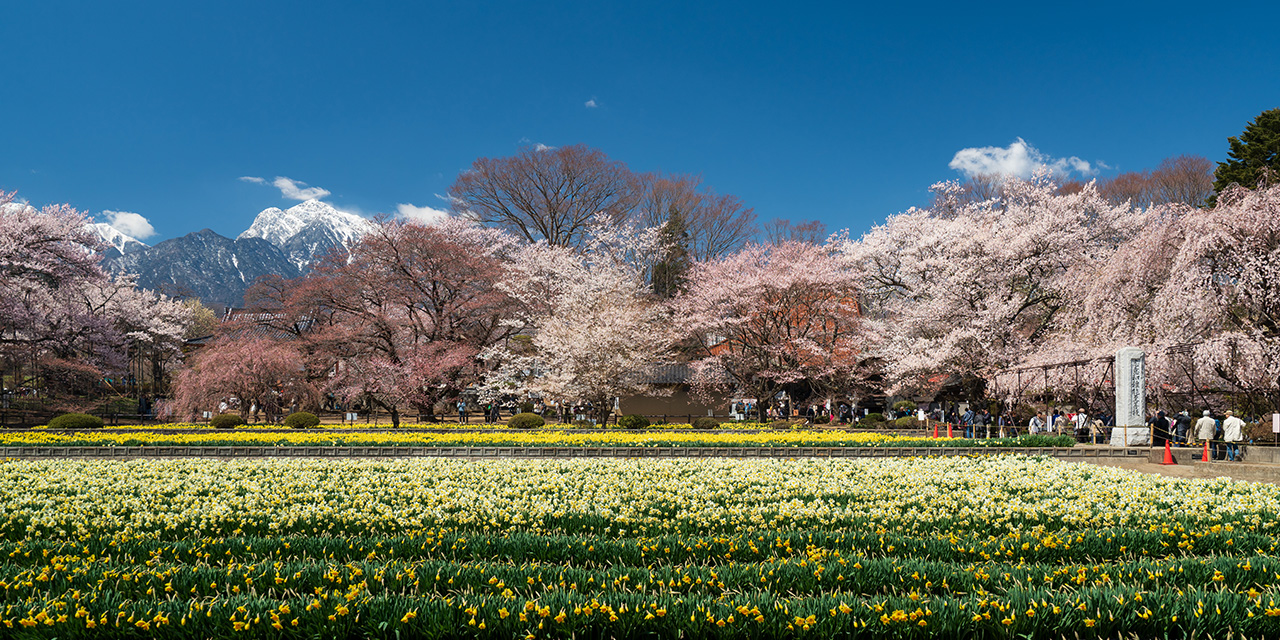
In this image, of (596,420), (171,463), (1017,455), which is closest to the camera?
(171,463)

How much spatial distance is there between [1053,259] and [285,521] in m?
27.9

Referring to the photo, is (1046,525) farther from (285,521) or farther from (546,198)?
(546,198)

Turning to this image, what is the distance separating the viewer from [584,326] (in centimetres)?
2889

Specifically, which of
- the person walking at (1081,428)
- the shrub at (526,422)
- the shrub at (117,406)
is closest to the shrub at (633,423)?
the shrub at (526,422)

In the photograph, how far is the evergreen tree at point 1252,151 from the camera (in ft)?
97.1

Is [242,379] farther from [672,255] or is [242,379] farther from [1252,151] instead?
[1252,151]

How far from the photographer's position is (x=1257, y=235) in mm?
16984

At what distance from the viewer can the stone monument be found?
53.6ft

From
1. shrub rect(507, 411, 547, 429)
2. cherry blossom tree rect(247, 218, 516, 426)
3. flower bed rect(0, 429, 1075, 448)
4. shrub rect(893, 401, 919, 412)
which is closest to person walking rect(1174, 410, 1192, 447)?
flower bed rect(0, 429, 1075, 448)

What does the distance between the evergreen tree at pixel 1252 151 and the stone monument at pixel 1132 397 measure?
19.5 metres

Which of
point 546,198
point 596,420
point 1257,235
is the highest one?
point 546,198

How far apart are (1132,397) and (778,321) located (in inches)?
629

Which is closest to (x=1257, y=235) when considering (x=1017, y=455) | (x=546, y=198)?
(x=1017, y=455)

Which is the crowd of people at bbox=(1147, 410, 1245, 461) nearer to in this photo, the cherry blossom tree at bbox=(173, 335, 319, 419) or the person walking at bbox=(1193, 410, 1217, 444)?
the person walking at bbox=(1193, 410, 1217, 444)
